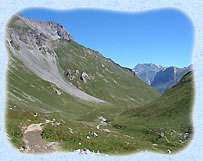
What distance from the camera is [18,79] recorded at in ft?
→ 407

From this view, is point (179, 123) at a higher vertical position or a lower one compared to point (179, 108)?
lower

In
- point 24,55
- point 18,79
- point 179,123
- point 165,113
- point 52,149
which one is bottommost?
point 52,149

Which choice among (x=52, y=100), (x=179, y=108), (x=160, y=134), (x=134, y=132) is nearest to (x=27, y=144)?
(x=160, y=134)

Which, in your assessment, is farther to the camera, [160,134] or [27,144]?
[160,134]

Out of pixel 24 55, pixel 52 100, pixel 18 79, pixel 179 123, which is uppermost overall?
pixel 24 55

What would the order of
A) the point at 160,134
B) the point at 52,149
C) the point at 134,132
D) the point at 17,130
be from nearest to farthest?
the point at 52,149
the point at 17,130
the point at 160,134
the point at 134,132

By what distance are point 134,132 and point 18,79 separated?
11221 cm

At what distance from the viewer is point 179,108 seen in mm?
47875

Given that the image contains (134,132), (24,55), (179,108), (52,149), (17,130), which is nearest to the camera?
(52,149)

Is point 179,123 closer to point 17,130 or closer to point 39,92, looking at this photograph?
point 17,130

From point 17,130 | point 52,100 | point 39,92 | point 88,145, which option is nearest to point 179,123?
point 88,145

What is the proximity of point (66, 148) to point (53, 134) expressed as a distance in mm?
3544

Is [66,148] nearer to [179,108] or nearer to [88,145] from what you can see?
[88,145]

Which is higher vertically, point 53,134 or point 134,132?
point 134,132
